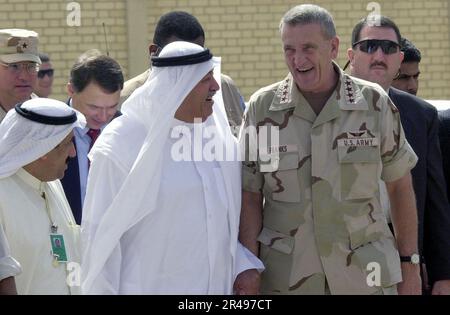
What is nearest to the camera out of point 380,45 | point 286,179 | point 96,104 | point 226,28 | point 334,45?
point 286,179

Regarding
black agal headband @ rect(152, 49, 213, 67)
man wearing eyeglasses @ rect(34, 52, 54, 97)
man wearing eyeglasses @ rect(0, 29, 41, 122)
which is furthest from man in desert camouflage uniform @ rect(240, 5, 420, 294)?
man wearing eyeglasses @ rect(34, 52, 54, 97)

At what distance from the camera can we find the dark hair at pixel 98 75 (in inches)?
239

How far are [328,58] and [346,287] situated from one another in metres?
0.96

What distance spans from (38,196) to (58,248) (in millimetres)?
239

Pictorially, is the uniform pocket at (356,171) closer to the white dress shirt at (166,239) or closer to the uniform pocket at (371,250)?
the uniform pocket at (371,250)

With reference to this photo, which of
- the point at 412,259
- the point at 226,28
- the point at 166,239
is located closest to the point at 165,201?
the point at 166,239

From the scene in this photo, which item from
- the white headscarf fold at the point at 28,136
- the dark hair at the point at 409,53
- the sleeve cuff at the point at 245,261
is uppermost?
the dark hair at the point at 409,53

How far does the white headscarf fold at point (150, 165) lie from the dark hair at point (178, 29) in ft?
4.01

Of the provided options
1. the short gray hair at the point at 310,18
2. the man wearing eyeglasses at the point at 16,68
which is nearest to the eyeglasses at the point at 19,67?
the man wearing eyeglasses at the point at 16,68

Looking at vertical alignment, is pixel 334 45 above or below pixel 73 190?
above

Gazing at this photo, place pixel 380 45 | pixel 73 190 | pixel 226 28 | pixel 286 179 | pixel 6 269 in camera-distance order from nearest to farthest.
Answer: pixel 6 269 → pixel 286 179 → pixel 73 190 → pixel 380 45 → pixel 226 28

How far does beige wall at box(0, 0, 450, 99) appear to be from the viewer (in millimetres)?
12500

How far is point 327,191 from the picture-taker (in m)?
4.82

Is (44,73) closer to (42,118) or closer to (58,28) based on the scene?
(58,28)
